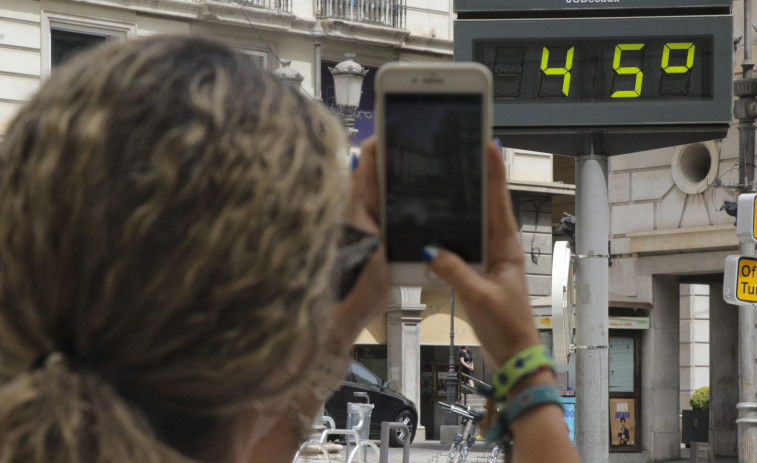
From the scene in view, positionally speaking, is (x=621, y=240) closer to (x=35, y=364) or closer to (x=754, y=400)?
(x=754, y=400)

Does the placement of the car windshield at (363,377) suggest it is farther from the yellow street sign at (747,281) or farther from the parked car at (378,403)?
the yellow street sign at (747,281)

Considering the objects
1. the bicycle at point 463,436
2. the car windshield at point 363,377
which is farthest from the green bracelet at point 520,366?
the car windshield at point 363,377

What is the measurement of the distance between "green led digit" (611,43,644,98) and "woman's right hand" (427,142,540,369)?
5.98m

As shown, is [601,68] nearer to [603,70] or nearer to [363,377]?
[603,70]

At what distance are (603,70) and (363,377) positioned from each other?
Result: 18.0 m

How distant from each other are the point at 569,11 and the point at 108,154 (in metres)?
6.66

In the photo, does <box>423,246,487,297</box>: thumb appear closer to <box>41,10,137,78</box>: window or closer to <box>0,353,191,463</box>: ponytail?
<box>0,353,191,463</box>: ponytail

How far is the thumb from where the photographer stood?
1.45 m

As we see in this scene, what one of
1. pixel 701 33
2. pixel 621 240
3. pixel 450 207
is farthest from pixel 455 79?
pixel 621 240

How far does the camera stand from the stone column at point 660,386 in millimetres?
21016

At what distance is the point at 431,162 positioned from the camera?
158cm

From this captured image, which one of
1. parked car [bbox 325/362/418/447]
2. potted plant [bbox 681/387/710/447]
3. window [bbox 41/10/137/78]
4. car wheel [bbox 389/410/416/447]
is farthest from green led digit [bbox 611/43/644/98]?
car wheel [bbox 389/410/416/447]

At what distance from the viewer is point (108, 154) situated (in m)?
1.09

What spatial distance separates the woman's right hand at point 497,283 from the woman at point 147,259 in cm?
32
